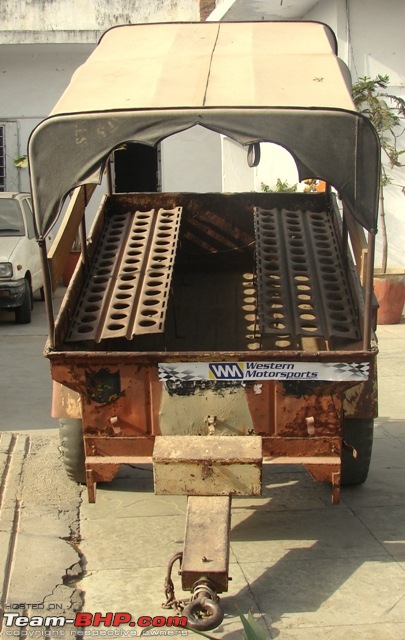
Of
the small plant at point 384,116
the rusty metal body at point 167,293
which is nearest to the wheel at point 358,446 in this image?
the rusty metal body at point 167,293

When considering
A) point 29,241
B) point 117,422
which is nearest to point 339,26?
point 29,241

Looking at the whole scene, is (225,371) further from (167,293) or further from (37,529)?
(37,529)

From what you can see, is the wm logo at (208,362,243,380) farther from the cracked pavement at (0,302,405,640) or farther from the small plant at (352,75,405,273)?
the small plant at (352,75,405,273)

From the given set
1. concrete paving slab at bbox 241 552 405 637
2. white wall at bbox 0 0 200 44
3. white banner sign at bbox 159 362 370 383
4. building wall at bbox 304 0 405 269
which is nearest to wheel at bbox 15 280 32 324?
building wall at bbox 304 0 405 269

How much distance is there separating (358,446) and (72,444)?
181cm

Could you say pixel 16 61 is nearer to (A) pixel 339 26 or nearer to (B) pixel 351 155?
(A) pixel 339 26

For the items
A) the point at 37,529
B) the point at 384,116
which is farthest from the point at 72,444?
the point at 384,116

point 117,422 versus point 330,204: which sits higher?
point 330,204

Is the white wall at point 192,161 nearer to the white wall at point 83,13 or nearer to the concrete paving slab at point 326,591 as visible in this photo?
the white wall at point 83,13

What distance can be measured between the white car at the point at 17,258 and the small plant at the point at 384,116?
4832 mm

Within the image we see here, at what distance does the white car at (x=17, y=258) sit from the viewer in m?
12.5

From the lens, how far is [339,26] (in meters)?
12.1

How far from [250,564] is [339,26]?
915cm

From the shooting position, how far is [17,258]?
12656 millimetres
